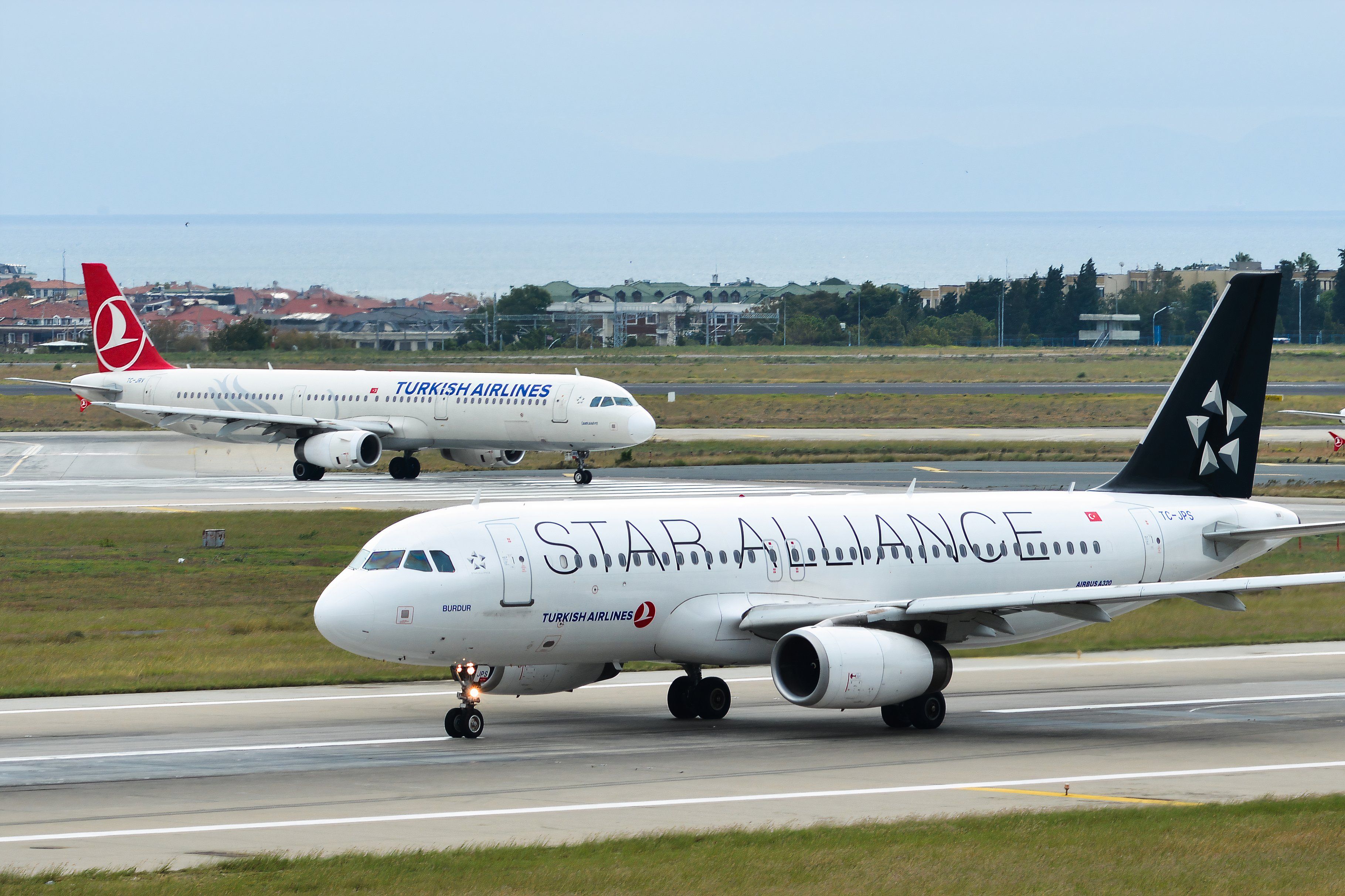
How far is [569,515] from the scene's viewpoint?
92.7ft

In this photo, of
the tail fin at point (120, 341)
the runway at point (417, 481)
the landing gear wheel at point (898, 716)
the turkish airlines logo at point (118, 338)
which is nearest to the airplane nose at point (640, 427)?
the runway at point (417, 481)

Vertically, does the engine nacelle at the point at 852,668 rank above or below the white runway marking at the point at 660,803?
above

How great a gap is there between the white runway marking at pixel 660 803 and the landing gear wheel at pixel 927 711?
14.1 ft

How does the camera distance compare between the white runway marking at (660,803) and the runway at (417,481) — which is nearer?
the white runway marking at (660,803)

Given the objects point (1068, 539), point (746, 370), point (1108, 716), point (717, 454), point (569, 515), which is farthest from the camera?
point (746, 370)

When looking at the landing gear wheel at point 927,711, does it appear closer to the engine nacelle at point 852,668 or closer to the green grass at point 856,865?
the engine nacelle at point 852,668

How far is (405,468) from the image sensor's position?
2968 inches

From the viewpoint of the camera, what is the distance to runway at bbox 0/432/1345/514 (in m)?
65.2

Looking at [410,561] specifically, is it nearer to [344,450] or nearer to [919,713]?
[919,713]

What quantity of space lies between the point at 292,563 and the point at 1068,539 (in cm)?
2389

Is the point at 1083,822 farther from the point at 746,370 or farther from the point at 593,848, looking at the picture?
the point at 746,370

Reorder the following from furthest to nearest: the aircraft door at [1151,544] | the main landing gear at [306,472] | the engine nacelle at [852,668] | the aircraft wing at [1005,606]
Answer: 1. the main landing gear at [306,472]
2. the aircraft door at [1151,544]
3. the aircraft wing at [1005,606]
4. the engine nacelle at [852,668]

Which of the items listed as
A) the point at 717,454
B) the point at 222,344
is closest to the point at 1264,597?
the point at 717,454

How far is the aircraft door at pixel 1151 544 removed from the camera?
110 feet
